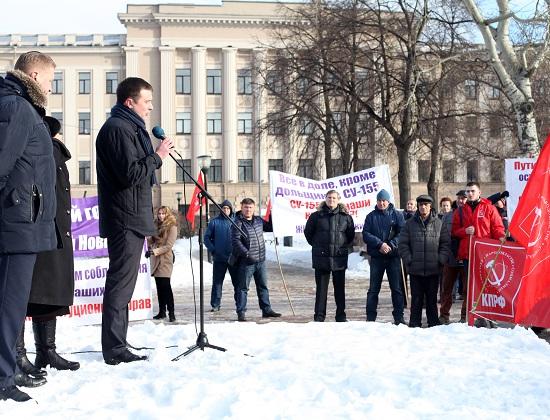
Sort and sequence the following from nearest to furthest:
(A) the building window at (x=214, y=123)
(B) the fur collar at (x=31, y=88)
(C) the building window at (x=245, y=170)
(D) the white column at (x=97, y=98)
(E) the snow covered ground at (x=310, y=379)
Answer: (E) the snow covered ground at (x=310, y=379) → (B) the fur collar at (x=31, y=88) → (C) the building window at (x=245, y=170) → (A) the building window at (x=214, y=123) → (D) the white column at (x=97, y=98)

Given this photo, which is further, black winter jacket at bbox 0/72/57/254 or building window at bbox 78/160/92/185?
building window at bbox 78/160/92/185

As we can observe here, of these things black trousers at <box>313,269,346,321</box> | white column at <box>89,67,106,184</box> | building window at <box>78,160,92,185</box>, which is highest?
white column at <box>89,67,106,184</box>

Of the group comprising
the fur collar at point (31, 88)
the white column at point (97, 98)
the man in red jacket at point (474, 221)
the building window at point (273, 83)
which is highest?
the white column at point (97, 98)

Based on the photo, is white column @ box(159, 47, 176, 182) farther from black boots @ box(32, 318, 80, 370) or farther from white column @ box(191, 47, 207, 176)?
black boots @ box(32, 318, 80, 370)

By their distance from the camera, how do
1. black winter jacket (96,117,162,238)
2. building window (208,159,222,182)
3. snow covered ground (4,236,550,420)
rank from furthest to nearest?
building window (208,159,222,182) < black winter jacket (96,117,162,238) < snow covered ground (4,236,550,420)

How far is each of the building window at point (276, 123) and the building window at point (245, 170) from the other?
1423 inches

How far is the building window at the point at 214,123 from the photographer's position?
69.9 metres

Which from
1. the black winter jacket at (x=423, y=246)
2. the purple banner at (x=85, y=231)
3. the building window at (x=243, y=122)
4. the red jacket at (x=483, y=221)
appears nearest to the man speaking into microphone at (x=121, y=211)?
the black winter jacket at (x=423, y=246)

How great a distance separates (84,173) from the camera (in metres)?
70.0

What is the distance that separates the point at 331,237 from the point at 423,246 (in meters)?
1.37

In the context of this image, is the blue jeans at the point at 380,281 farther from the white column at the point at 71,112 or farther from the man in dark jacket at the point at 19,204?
Answer: the white column at the point at 71,112

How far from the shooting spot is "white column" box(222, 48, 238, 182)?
6925 cm

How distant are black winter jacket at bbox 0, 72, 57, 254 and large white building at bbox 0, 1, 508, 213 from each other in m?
63.2

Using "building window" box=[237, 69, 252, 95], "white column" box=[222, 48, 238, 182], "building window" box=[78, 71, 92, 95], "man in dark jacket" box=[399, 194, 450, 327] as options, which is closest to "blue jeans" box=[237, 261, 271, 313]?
"man in dark jacket" box=[399, 194, 450, 327]
